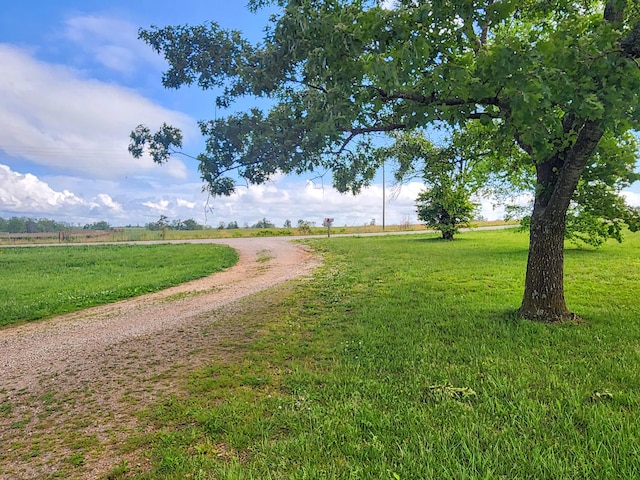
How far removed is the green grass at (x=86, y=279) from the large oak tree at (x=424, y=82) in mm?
5491

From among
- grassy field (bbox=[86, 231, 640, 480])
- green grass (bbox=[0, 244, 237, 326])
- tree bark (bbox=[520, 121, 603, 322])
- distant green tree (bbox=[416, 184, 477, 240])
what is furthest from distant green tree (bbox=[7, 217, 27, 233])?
tree bark (bbox=[520, 121, 603, 322])

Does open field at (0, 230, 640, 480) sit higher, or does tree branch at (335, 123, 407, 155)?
tree branch at (335, 123, 407, 155)

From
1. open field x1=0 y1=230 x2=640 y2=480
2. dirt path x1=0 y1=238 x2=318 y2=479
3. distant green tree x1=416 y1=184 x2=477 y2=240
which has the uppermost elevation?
distant green tree x1=416 y1=184 x2=477 y2=240

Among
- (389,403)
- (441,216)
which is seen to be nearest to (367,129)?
(389,403)

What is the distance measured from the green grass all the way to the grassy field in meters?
4.71

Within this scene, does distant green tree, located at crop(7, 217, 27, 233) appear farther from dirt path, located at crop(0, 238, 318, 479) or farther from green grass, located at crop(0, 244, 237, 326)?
dirt path, located at crop(0, 238, 318, 479)

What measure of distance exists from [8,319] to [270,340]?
19.0ft

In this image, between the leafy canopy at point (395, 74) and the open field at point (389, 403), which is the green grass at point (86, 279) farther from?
the leafy canopy at point (395, 74)

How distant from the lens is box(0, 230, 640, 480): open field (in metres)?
2.46

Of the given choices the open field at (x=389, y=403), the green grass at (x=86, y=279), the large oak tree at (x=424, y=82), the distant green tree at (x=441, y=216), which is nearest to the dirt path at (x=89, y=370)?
the open field at (x=389, y=403)

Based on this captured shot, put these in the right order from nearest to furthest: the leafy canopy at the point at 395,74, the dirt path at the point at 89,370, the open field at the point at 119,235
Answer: the dirt path at the point at 89,370, the leafy canopy at the point at 395,74, the open field at the point at 119,235

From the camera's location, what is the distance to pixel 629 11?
5.28 meters

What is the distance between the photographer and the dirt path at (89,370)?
2920 millimetres

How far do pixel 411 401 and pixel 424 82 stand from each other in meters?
3.22
